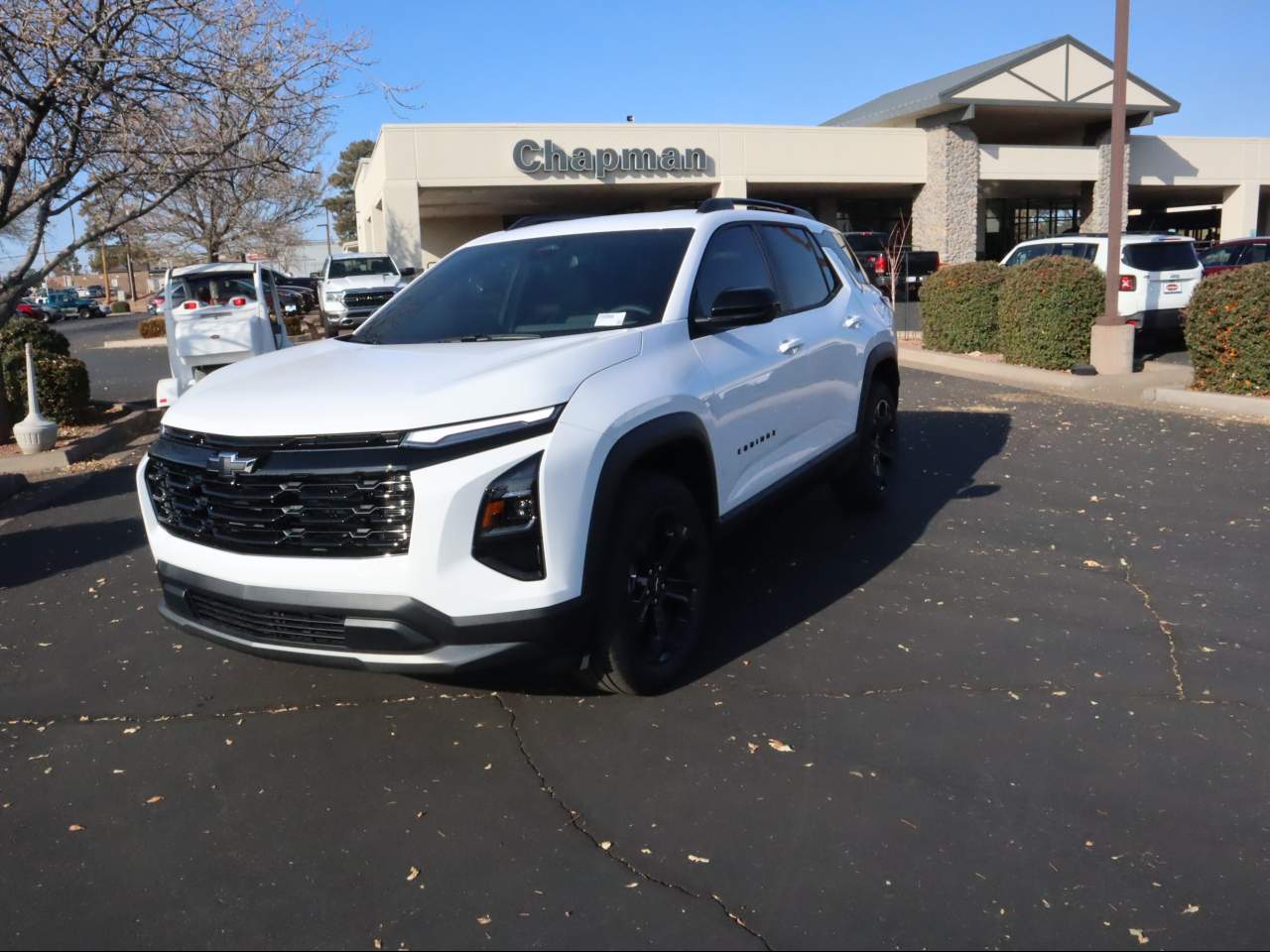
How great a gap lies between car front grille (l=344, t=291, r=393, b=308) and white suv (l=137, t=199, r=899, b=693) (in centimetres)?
1892

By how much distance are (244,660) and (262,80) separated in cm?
795

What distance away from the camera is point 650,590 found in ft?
13.6

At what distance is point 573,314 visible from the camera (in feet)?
15.4

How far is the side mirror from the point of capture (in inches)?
179

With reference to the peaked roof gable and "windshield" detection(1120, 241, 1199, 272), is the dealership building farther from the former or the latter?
"windshield" detection(1120, 241, 1199, 272)

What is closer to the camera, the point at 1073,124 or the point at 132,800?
the point at 132,800

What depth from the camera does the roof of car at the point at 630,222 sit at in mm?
5109

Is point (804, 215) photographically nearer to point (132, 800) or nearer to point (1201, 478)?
point (1201, 478)

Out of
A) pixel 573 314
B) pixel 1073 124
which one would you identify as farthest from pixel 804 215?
pixel 1073 124

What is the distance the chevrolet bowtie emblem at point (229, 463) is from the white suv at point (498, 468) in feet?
0.03

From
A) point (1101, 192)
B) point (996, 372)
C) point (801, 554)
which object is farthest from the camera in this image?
point (1101, 192)

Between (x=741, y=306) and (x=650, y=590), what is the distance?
1.31 m

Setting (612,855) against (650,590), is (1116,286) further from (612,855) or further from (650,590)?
(612,855)

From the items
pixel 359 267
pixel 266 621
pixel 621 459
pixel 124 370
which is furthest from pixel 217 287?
pixel 621 459
